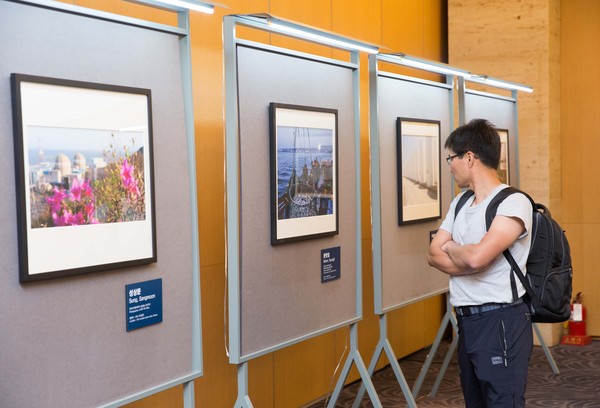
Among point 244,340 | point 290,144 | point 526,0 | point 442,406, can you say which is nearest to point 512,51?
point 526,0

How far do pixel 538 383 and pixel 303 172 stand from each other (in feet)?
10.7

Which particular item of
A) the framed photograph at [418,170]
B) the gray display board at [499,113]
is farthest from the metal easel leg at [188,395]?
the gray display board at [499,113]

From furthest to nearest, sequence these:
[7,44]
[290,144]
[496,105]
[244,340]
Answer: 1. [496,105]
2. [290,144]
3. [244,340]
4. [7,44]

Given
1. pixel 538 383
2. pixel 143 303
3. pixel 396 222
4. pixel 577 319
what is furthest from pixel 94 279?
pixel 577 319

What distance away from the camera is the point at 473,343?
339 cm

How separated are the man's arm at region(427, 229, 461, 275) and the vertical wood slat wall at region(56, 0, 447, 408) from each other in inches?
40.9

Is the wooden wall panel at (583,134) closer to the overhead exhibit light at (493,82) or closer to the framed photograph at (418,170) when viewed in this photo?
the overhead exhibit light at (493,82)

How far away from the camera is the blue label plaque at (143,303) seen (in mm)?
2756

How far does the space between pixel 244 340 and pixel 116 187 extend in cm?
99

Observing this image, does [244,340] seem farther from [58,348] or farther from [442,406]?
[442,406]

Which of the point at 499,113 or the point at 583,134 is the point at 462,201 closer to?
the point at 499,113

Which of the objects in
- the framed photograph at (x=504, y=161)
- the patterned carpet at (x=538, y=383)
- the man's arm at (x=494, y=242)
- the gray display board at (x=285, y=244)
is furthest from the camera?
the framed photograph at (x=504, y=161)

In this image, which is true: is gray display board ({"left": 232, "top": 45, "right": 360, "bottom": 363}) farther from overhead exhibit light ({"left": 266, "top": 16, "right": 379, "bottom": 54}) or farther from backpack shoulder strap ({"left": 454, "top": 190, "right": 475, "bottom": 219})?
backpack shoulder strap ({"left": 454, "top": 190, "right": 475, "bottom": 219})

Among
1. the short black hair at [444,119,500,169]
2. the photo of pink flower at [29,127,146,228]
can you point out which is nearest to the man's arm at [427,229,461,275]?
the short black hair at [444,119,500,169]
